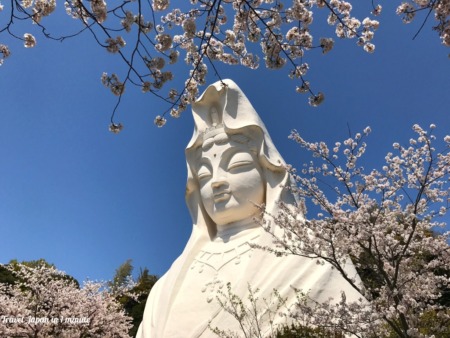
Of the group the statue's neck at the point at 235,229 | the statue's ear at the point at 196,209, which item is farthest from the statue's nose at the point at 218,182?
the statue's ear at the point at 196,209

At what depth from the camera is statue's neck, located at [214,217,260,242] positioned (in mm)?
6379

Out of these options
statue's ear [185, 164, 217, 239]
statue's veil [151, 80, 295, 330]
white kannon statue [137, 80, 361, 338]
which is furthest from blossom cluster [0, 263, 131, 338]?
statue's ear [185, 164, 217, 239]

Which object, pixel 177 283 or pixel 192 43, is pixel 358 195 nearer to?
pixel 192 43

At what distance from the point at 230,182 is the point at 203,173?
597mm

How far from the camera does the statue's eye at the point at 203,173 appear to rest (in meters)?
6.87

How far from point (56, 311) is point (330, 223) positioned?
24.8 ft

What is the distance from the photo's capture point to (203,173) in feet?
22.7

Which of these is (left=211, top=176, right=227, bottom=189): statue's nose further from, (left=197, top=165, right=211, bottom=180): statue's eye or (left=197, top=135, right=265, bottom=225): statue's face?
(left=197, top=165, right=211, bottom=180): statue's eye

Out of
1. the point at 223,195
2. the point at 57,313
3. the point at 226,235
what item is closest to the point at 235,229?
the point at 226,235

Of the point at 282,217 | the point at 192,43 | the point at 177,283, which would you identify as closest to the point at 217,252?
the point at 177,283

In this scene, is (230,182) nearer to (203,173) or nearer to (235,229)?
(203,173)

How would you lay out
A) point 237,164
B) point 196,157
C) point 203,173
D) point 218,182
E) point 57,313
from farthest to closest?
point 57,313 < point 196,157 < point 203,173 < point 237,164 < point 218,182

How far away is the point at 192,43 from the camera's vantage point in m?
3.35

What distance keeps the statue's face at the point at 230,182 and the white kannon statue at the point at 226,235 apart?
16mm
